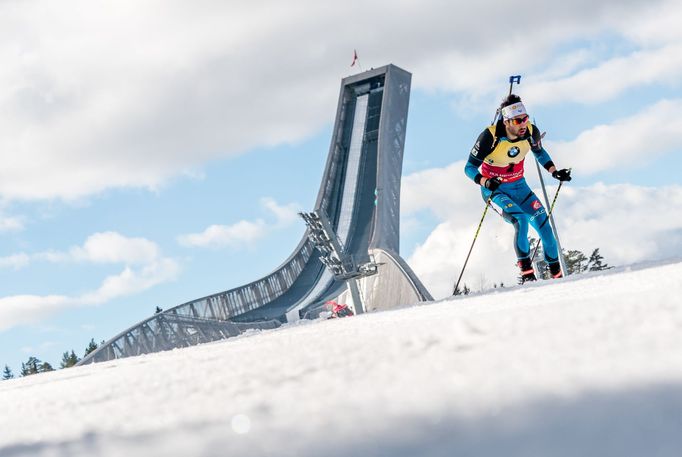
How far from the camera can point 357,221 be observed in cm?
5019

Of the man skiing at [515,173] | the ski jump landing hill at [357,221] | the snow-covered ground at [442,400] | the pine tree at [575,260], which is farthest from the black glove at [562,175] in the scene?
the pine tree at [575,260]

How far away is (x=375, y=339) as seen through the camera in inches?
53.6

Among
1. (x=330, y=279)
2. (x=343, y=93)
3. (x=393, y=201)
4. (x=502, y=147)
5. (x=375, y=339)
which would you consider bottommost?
(x=375, y=339)

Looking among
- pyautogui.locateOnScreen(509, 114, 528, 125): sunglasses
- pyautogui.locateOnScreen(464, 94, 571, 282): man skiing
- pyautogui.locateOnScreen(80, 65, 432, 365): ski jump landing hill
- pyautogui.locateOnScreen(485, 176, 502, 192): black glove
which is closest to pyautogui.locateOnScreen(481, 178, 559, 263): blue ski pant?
pyautogui.locateOnScreen(464, 94, 571, 282): man skiing

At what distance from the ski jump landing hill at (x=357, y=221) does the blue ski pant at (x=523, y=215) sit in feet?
69.2

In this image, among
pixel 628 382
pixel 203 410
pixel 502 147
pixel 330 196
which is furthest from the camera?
pixel 330 196

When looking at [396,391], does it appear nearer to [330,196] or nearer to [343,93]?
[330,196]

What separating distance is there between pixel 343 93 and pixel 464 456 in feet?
186

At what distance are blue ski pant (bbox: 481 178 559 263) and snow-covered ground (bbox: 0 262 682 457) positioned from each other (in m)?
8.78

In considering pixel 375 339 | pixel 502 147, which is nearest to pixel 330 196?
pixel 502 147

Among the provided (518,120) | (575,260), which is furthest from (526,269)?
(575,260)

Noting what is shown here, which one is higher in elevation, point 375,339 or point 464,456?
point 375,339

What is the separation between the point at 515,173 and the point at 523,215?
56 cm

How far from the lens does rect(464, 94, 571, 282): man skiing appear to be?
9789 millimetres
